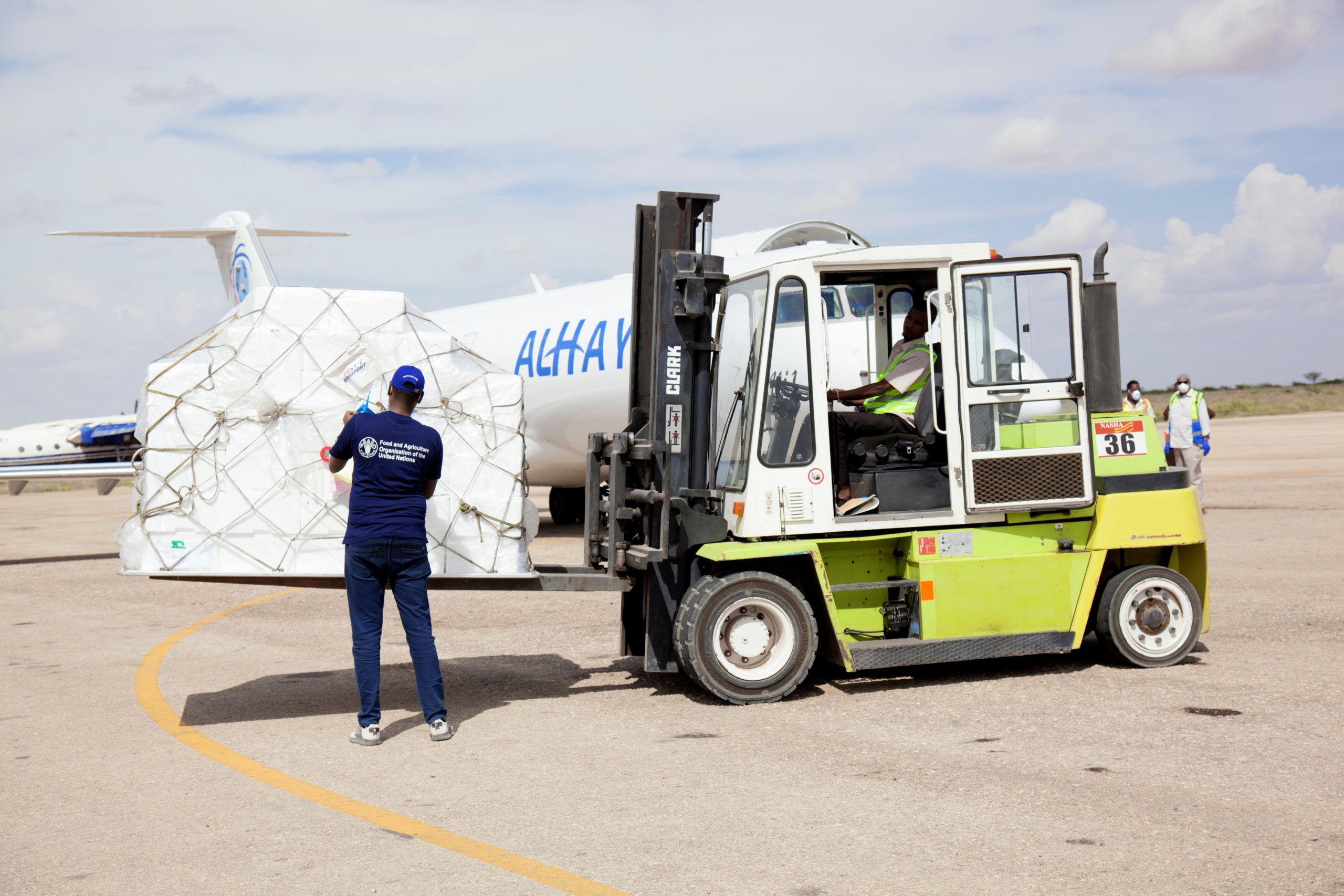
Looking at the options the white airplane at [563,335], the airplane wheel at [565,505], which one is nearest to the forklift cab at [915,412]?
the white airplane at [563,335]

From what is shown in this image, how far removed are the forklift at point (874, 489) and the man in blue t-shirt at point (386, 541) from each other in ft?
4.05

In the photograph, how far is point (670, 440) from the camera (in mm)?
7883

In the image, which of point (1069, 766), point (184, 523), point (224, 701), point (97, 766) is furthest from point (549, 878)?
point (224, 701)

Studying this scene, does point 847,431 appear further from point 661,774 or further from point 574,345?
point 574,345

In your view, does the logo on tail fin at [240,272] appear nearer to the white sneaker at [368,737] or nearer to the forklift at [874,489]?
the forklift at [874,489]

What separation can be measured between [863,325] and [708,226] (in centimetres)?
184

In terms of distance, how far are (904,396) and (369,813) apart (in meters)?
4.39

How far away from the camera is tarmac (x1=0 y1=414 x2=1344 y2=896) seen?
4.74 metres

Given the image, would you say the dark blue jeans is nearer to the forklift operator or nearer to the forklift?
A: the forklift

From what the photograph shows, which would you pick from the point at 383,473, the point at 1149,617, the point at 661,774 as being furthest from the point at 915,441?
the point at 383,473

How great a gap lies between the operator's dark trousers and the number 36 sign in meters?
1.45

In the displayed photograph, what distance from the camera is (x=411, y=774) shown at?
6285 millimetres

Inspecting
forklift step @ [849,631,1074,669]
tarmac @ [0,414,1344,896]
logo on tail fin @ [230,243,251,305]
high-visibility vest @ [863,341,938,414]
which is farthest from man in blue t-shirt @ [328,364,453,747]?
logo on tail fin @ [230,243,251,305]

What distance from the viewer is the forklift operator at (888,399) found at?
8.03 metres
